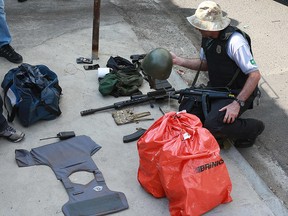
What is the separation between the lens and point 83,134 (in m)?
4.11

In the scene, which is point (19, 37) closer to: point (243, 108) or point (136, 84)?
point (136, 84)

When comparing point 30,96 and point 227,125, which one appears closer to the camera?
point 227,125

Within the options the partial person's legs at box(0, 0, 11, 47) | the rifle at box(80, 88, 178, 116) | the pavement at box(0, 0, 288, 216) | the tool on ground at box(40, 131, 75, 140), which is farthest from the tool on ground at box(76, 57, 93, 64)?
the tool on ground at box(40, 131, 75, 140)

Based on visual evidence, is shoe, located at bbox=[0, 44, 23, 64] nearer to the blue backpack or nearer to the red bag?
the blue backpack

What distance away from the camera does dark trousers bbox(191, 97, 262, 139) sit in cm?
383

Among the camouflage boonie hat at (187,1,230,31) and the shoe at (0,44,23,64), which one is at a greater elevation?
the camouflage boonie hat at (187,1,230,31)

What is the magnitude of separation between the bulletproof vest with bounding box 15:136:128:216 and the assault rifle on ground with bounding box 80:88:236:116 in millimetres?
545

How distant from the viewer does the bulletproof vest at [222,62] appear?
12.5 feet

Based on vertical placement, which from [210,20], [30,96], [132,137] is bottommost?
[132,137]

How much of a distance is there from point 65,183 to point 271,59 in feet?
11.7

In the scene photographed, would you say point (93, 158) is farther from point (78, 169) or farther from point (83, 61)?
point (83, 61)

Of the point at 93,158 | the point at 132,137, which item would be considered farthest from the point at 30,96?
the point at 132,137

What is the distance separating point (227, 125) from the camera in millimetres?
3850

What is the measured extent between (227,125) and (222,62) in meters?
0.58
